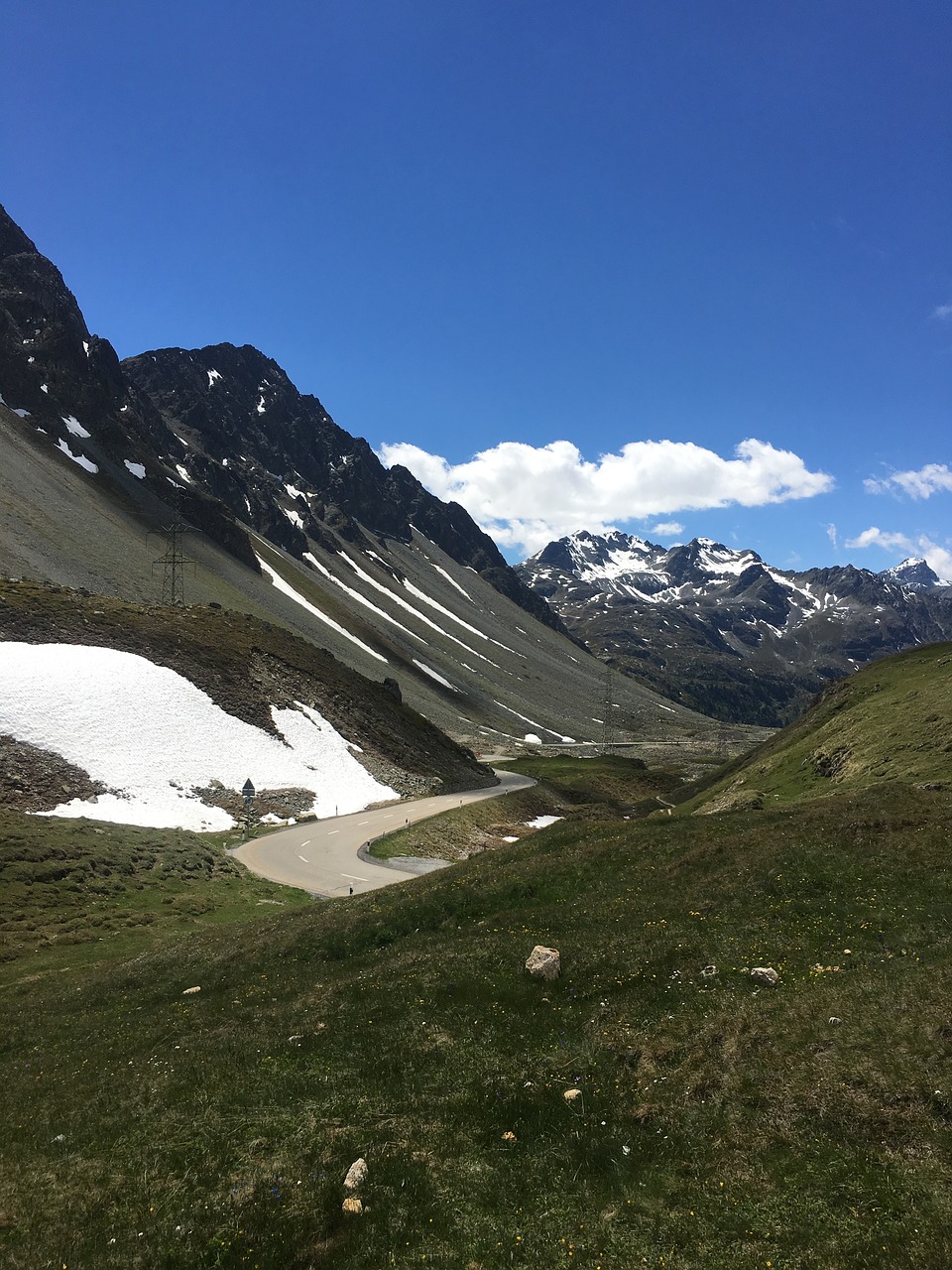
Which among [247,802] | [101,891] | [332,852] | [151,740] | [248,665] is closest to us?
[101,891]

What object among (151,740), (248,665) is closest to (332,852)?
(151,740)

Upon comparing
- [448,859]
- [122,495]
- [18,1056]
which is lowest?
[448,859]

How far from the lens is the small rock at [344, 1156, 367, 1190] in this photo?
12.3 m

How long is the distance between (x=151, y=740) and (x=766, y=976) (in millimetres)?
65204

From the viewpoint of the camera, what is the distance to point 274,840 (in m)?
59.5

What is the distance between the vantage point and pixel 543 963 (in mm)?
19312

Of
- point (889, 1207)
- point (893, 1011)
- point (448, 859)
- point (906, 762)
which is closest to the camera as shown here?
point (889, 1207)

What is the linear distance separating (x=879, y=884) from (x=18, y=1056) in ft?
91.9

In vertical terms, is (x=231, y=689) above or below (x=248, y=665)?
below

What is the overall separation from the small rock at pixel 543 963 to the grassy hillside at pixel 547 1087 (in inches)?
13.4

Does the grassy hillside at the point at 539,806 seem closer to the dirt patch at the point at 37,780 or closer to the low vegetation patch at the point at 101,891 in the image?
the low vegetation patch at the point at 101,891

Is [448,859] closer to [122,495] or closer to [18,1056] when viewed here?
[18,1056]

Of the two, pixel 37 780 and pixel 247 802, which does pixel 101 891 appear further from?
pixel 247 802

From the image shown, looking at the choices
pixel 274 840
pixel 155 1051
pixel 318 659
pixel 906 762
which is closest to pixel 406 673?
pixel 318 659
